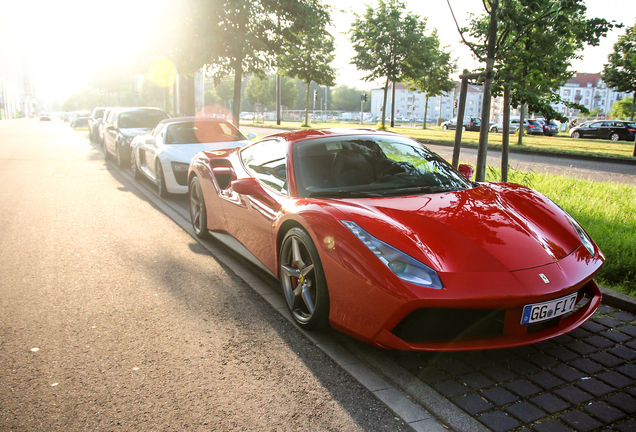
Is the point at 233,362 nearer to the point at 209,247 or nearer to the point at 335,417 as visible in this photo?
the point at 335,417

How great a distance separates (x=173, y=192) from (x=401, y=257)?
6108 mm

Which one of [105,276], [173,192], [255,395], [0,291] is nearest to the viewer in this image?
[255,395]

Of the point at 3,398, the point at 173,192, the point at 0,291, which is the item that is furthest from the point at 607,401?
the point at 173,192

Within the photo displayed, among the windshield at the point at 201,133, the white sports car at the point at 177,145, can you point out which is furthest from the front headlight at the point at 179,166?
the windshield at the point at 201,133

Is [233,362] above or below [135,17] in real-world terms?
below

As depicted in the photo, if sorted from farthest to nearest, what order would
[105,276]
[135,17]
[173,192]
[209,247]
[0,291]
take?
[135,17], [173,192], [209,247], [105,276], [0,291]

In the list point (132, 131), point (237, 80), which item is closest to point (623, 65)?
point (237, 80)

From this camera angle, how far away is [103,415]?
2391 millimetres

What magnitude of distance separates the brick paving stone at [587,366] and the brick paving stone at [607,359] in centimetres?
5

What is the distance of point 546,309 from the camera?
2621 millimetres

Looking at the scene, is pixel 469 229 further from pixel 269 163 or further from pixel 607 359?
pixel 269 163

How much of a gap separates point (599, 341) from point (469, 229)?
1197 millimetres

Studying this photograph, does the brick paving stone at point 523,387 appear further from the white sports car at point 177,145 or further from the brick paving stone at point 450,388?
the white sports car at point 177,145

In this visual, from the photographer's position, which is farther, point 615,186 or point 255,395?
point 615,186
